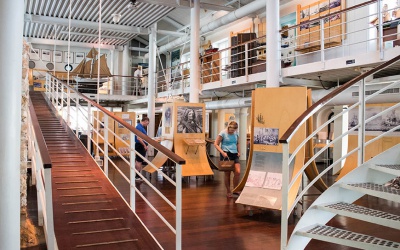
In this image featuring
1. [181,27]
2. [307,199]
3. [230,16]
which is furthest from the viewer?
[181,27]

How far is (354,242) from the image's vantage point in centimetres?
269

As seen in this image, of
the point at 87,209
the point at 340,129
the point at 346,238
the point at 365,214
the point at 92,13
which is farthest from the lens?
the point at 92,13

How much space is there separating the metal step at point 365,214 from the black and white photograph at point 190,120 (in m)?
5.82

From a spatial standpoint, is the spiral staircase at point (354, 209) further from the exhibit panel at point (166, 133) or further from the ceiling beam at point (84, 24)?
the ceiling beam at point (84, 24)

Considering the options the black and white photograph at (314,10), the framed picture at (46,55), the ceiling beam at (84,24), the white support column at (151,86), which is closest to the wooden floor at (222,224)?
the black and white photograph at (314,10)

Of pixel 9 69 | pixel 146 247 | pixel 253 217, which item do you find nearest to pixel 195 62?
pixel 253 217

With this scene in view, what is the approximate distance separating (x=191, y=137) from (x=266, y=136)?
11.3 feet

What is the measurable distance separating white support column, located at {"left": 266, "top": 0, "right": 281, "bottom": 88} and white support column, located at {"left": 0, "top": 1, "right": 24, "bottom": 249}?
21.4 ft

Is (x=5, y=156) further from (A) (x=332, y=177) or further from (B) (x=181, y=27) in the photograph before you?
(B) (x=181, y=27)

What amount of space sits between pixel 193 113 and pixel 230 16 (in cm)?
529

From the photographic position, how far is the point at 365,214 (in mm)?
2875

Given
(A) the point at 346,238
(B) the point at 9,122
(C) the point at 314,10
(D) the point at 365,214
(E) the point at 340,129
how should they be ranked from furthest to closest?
(E) the point at 340,129 < (C) the point at 314,10 < (D) the point at 365,214 < (A) the point at 346,238 < (B) the point at 9,122

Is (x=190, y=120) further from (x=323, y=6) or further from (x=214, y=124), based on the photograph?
(x=214, y=124)

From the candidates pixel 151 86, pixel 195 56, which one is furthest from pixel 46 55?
pixel 195 56
